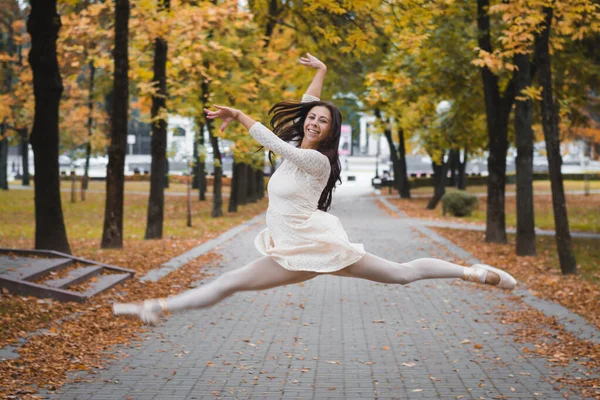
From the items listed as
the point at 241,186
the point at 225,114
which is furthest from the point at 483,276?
the point at 241,186

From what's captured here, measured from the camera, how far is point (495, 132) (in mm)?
22984

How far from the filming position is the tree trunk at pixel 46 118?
15.6 meters

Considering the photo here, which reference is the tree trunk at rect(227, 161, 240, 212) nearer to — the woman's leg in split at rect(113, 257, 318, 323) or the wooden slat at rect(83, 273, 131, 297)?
the wooden slat at rect(83, 273, 131, 297)

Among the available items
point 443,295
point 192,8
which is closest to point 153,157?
point 192,8

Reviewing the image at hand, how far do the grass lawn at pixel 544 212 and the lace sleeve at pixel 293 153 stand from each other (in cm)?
2418

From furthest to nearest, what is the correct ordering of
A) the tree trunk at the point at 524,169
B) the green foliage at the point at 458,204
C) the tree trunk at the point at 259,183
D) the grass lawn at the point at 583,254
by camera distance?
the tree trunk at the point at 259,183, the green foliage at the point at 458,204, the tree trunk at the point at 524,169, the grass lawn at the point at 583,254

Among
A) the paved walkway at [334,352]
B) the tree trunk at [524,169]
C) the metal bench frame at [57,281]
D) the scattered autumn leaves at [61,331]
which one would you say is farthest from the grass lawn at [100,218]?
the paved walkway at [334,352]

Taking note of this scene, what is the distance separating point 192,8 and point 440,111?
17825 mm

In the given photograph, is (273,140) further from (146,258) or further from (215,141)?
(215,141)

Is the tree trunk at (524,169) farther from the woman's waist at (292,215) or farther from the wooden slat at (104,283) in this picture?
the woman's waist at (292,215)

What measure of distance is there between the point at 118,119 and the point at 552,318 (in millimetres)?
10697

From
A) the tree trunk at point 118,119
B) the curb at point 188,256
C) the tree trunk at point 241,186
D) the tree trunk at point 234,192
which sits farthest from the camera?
the tree trunk at point 241,186

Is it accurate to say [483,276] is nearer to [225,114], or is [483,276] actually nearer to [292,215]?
[292,215]

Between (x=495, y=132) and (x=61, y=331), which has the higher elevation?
(x=495, y=132)
